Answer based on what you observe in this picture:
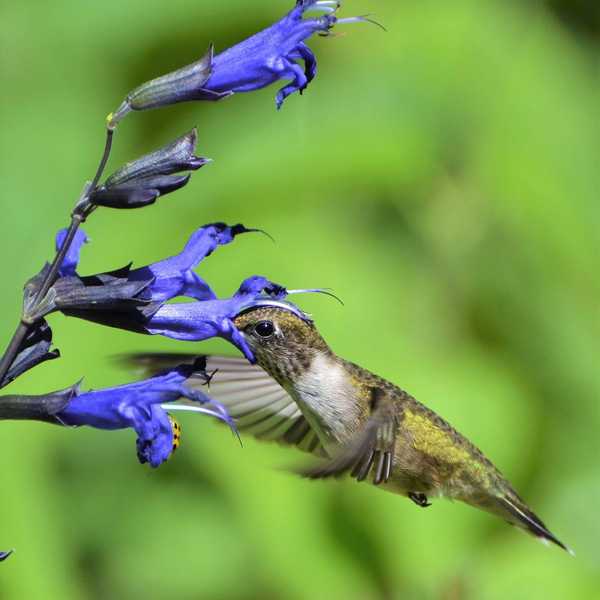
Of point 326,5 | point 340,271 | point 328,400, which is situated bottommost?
point 328,400

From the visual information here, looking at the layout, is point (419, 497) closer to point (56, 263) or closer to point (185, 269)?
point (185, 269)

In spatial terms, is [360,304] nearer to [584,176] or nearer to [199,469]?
[199,469]

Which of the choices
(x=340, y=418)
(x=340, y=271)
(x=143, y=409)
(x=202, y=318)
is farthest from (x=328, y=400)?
(x=340, y=271)

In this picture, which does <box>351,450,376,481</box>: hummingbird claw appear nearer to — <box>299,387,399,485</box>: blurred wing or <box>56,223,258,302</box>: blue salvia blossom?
<box>299,387,399,485</box>: blurred wing

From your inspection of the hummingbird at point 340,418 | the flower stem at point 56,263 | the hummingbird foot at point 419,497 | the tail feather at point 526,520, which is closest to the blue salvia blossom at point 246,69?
the flower stem at point 56,263

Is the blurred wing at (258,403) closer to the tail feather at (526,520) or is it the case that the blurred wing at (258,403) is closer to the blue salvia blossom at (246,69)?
the tail feather at (526,520)

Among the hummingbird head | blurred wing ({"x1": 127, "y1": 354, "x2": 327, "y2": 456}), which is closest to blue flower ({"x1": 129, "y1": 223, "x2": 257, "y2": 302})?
the hummingbird head

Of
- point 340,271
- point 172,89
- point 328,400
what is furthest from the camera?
point 340,271
